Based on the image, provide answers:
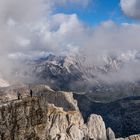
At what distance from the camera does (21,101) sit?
5909cm

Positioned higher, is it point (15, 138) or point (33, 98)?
point (33, 98)

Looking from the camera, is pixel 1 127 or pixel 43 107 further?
pixel 43 107

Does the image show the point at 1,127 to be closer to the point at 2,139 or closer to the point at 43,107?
the point at 2,139

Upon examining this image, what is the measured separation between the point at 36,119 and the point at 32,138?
8.46 ft

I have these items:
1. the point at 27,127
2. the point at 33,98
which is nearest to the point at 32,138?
the point at 27,127

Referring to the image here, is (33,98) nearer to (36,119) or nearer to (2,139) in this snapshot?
(36,119)

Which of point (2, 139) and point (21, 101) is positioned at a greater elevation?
point (21, 101)

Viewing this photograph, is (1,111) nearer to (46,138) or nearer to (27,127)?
(27,127)

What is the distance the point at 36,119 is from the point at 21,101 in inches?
125

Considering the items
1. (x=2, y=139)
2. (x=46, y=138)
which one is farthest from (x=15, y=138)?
(x=46, y=138)

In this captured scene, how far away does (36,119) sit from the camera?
59625 mm

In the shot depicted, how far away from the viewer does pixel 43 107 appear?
60.5 m

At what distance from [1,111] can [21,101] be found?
339 centimetres

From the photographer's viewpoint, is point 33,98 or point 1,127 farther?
point 33,98
